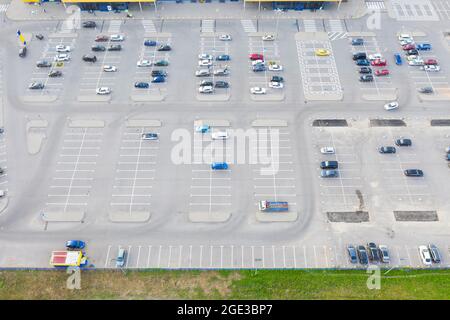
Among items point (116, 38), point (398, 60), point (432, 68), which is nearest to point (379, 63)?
point (398, 60)

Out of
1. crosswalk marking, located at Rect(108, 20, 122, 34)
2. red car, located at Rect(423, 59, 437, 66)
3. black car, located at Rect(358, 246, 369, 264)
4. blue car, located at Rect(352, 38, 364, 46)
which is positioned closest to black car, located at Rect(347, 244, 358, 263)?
black car, located at Rect(358, 246, 369, 264)

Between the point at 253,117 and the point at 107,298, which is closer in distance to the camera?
the point at 107,298

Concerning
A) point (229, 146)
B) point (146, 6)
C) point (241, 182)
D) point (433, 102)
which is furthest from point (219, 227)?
point (146, 6)

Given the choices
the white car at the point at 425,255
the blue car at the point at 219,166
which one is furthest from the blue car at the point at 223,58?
the white car at the point at 425,255

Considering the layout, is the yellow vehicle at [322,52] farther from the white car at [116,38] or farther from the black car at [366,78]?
the white car at [116,38]

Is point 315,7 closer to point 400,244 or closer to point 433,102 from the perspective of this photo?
point 433,102

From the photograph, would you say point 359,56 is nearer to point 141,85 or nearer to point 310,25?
point 310,25

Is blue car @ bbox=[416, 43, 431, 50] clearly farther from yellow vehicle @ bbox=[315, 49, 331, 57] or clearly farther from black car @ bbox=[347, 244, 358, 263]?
black car @ bbox=[347, 244, 358, 263]
